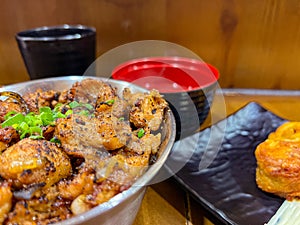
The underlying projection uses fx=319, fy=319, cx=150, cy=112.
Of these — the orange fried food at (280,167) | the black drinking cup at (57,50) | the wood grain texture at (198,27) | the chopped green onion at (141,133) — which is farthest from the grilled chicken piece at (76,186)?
the wood grain texture at (198,27)

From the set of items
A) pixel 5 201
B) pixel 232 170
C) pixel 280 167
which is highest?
pixel 5 201

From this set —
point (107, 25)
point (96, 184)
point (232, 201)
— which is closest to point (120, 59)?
point (107, 25)

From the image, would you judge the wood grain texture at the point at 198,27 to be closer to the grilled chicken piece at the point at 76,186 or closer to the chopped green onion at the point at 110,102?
the chopped green onion at the point at 110,102

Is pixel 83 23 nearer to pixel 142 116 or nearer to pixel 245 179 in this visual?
pixel 142 116

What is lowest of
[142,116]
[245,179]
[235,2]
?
[245,179]

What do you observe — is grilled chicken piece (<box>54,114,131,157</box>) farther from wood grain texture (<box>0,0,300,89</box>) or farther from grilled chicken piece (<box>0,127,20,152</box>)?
wood grain texture (<box>0,0,300,89</box>)

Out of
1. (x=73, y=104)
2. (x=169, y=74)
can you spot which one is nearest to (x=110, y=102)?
(x=73, y=104)

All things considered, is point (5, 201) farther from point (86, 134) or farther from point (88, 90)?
point (88, 90)
